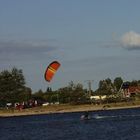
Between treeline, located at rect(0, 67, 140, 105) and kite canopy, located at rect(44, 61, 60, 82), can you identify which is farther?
treeline, located at rect(0, 67, 140, 105)

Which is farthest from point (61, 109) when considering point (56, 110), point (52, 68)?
point (52, 68)

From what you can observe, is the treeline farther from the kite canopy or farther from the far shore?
the kite canopy

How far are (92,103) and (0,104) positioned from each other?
27201 millimetres

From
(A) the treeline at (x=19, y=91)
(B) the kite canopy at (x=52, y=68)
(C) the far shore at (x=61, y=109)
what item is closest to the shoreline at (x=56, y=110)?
(C) the far shore at (x=61, y=109)

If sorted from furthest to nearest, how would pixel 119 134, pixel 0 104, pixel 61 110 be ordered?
1. pixel 0 104
2. pixel 61 110
3. pixel 119 134

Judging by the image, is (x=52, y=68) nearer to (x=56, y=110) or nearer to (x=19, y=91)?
(x=56, y=110)

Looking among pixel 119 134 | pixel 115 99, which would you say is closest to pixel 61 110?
pixel 115 99

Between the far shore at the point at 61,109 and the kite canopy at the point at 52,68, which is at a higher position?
the kite canopy at the point at 52,68

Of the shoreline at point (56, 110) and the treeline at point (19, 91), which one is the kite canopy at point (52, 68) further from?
the treeline at point (19, 91)

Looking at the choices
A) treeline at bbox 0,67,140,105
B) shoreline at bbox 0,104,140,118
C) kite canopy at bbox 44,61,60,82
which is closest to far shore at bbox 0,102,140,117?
shoreline at bbox 0,104,140,118

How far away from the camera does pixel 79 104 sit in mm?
177875

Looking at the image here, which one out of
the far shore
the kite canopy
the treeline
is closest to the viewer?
the kite canopy

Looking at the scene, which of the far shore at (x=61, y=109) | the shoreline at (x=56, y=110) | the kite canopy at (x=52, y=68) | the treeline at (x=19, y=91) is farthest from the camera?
the treeline at (x=19, y=91)

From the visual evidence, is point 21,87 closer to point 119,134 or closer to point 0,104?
point 0,104
